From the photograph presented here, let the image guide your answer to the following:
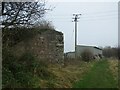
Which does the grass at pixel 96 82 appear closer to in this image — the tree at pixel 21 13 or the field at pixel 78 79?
the field at pixel 78 79

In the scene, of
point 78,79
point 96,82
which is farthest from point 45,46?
point 96,82

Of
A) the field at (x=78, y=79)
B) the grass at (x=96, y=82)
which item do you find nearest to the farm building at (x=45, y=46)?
the field at (x=78, y=79)

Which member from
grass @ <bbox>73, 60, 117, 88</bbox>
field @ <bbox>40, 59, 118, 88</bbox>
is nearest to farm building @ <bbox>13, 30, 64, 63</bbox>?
field @ <bbox>40, 59, 118, 88</bbox>

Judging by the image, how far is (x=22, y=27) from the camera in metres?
19.2

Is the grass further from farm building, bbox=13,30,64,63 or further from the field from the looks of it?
farm building, bbox=13,30,64,63

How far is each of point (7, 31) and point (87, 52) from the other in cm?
4113

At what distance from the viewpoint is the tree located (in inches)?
703

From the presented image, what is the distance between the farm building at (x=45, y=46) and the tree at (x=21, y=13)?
1.59 meters

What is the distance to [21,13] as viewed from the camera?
1873cm

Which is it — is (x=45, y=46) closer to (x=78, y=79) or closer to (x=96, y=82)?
(x=78, y=79)

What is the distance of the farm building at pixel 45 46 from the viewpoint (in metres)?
20.3

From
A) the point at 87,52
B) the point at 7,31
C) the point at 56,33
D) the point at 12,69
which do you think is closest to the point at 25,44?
the point at 7,31

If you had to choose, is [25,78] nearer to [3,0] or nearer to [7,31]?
[7,31]

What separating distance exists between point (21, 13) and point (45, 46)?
7326mm
